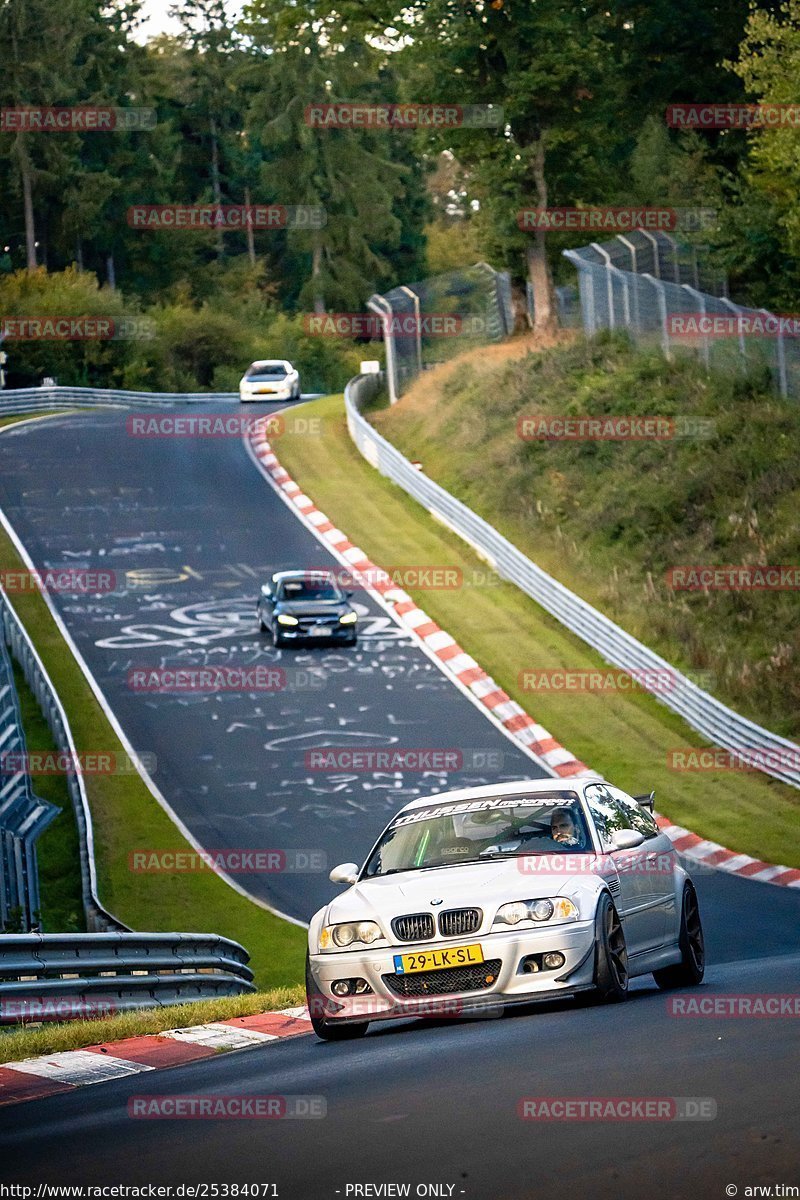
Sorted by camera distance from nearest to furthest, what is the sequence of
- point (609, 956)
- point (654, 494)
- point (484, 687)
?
Result: 1. point (609, 956)
2. point (484, 687)
3. point (654, 494)

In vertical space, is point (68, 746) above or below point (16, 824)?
below

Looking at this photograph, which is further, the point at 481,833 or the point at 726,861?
the point at 726,861

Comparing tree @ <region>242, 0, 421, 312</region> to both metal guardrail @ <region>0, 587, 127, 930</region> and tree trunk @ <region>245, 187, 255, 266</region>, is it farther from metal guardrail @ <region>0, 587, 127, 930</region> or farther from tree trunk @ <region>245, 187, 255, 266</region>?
metal guardrail @ <region>0, 587, 127, 930</region>

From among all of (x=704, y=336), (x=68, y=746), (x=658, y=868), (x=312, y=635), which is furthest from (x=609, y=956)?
(x=704, y=336)

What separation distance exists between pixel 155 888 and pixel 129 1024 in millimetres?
10627

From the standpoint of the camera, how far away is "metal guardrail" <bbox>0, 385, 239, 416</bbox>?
192 ft

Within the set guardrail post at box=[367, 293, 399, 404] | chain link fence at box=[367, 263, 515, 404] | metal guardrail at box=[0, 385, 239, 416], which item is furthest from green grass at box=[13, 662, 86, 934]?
metal guardrail at box=[0, 385, 239, 416]

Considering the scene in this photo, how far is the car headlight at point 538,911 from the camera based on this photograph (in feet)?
33.7

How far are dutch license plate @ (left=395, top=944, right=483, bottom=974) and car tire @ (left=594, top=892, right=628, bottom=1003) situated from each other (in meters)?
0.69

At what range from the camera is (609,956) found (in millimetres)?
10445

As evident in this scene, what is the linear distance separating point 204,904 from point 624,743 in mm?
8144

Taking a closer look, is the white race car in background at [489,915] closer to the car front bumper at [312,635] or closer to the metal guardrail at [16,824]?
the metal guardrail at [16,824]

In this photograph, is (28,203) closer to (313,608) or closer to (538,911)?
(313,608)

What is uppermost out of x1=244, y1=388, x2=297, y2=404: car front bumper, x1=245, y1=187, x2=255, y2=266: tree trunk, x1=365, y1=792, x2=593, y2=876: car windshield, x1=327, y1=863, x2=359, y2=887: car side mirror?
x1=245, y1=187, x2=255, y2=266: tree trunk
